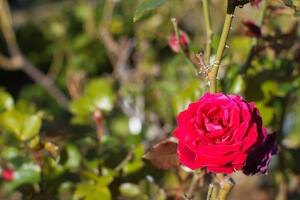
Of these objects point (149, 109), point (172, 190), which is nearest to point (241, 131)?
point (172, 190)

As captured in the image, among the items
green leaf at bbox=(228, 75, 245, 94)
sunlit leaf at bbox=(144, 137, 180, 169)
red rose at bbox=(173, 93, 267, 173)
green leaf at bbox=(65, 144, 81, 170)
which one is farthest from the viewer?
green leaf at bbox=(65, 144, 81, 170)

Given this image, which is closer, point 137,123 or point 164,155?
point 164,155

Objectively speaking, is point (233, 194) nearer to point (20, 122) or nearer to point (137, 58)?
point (137, 58)

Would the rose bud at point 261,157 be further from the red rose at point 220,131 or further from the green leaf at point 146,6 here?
the green leaf at point 146,6

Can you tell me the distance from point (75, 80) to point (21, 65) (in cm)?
38

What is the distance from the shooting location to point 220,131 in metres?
0.47

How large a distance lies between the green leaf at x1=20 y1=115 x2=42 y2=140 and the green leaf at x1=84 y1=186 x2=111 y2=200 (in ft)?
0.61

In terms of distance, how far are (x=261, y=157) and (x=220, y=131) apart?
0.39ft

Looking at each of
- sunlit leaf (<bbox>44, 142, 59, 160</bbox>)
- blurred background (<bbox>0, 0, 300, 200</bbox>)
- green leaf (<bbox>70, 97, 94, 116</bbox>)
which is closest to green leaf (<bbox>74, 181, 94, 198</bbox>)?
blurred background (<bbox>0, 0, 300, 200</bbox>)

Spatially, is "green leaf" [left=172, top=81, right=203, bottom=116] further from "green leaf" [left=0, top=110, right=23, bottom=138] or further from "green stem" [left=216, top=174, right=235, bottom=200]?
"green leaf" [left=0, top=110, right=23, bottom=138]

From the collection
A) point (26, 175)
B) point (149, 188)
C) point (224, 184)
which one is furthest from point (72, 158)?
point (224, 184)

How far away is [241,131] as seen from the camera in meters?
0.46

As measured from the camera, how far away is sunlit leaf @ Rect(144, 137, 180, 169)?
2.02 feet

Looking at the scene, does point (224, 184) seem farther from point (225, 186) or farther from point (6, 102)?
point (6, 102)
